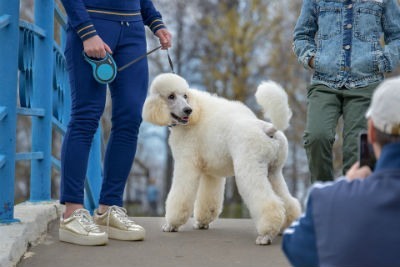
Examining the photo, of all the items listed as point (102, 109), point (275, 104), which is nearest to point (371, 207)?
point (102, 109)

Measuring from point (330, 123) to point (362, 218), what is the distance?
86.2 inches

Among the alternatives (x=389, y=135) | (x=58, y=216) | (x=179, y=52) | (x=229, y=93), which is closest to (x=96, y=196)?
(x=58, y=216)

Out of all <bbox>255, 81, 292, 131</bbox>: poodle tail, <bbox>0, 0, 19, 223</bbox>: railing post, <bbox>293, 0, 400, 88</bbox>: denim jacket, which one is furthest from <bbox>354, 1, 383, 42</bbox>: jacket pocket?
<bbox>0, 0, 19, 223</bbox>: railing post

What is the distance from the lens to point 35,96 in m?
4.52

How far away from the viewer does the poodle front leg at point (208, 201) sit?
15.5 ft

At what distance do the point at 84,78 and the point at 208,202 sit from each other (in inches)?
62.1

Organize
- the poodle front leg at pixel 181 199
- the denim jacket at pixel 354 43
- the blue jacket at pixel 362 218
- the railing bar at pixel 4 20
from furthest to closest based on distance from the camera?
the poodle front leg at pixel 181 199
the denim jacket at pixel 354 43
the railing bar at pixel 4 20
the blue jacket at pixel 362 218

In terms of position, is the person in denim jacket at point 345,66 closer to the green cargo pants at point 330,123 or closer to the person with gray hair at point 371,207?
the green cargo pants at point 330,123

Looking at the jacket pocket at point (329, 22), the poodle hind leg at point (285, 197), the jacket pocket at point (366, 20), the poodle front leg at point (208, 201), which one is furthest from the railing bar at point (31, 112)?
the jacket pocket at point (366, 20)

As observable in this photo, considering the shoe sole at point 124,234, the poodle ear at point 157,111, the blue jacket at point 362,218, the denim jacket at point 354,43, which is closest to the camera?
the blue jacket at point 362,218

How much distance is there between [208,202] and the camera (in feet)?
15.6

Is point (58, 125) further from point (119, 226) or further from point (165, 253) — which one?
point (165, 253)

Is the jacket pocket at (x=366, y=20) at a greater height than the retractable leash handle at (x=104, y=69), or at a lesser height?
greater

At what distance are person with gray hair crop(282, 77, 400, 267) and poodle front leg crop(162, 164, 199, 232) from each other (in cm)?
263
